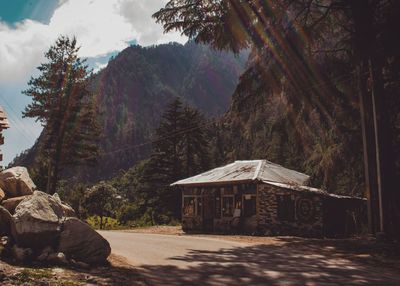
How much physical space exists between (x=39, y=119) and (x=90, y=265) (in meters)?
28.7

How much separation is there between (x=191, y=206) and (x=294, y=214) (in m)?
7.23

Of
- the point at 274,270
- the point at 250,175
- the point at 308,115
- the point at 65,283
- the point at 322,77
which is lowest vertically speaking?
the point at 274,270

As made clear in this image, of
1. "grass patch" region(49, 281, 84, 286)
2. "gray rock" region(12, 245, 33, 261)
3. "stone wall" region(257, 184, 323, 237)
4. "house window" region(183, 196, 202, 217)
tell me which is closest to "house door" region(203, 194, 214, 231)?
"house window" region(183, 196, 202, 217)

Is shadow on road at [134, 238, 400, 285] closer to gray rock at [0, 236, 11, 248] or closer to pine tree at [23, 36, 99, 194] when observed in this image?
gray rock at [0, 236, 11, 248]

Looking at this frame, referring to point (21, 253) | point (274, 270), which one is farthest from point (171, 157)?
point (21, 253)

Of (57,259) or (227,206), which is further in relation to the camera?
(227,206)

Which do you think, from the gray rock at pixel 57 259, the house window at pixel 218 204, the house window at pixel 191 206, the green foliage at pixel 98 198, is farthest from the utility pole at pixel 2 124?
the green foliage at pixel 98 198

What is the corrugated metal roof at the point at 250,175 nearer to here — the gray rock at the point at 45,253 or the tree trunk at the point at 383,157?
the tree trunk at the point at 383,157

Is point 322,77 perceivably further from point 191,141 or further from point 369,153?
point 191,141

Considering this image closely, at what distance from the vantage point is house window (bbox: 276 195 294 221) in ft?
74.8

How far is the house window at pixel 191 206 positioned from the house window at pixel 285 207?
5.74 metres

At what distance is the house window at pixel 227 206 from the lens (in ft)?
81.1

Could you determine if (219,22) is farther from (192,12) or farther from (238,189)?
(238,189)

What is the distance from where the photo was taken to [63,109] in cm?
3353
